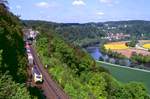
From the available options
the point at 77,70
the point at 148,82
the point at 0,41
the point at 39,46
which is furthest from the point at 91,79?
the point at 148,82

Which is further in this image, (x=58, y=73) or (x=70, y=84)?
(x=58, y=73)

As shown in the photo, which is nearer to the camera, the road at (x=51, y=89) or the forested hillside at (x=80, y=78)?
the road at (x=51, y=89)

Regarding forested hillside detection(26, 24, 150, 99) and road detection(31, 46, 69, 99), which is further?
forested hillside detection(26, 24, 150, 99)

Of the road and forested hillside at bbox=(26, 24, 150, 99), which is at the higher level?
the road

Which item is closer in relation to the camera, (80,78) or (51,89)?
(51,89)

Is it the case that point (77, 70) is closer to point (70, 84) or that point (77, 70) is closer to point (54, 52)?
point (54, 52)

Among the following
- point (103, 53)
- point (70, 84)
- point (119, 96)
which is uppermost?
point (70, 84)

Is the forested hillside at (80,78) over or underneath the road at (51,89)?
underneath

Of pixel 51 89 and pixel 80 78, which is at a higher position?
pixel 51 89
